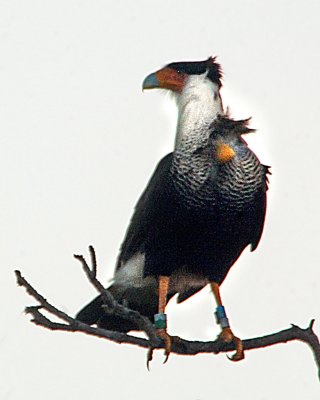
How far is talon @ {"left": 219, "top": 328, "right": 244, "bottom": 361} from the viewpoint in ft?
14.9

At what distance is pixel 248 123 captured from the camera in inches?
184

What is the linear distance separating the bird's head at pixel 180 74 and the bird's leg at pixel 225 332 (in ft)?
3.17

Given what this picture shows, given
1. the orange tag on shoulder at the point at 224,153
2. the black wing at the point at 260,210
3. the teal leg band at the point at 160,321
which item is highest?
the orange tag on shoulder at the point at 224,153

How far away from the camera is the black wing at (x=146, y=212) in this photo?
15.5 feet

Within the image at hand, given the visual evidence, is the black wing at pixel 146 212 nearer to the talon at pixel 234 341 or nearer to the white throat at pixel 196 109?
the white throat at pixel 196 109

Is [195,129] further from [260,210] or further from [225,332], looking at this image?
[225,332]

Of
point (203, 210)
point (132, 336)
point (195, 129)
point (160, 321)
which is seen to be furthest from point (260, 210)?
point (132, 336)

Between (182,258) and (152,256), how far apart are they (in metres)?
0.14

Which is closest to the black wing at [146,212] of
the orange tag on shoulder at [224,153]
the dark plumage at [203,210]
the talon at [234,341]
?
the dark plumage at [203,210]

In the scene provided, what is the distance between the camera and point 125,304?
5.04 metres

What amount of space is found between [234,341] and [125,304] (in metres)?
0.69

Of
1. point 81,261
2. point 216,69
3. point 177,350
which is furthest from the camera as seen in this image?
point 216,69

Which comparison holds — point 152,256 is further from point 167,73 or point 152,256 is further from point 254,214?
point 167,73

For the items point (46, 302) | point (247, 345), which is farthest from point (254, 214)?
point (46, 302)
